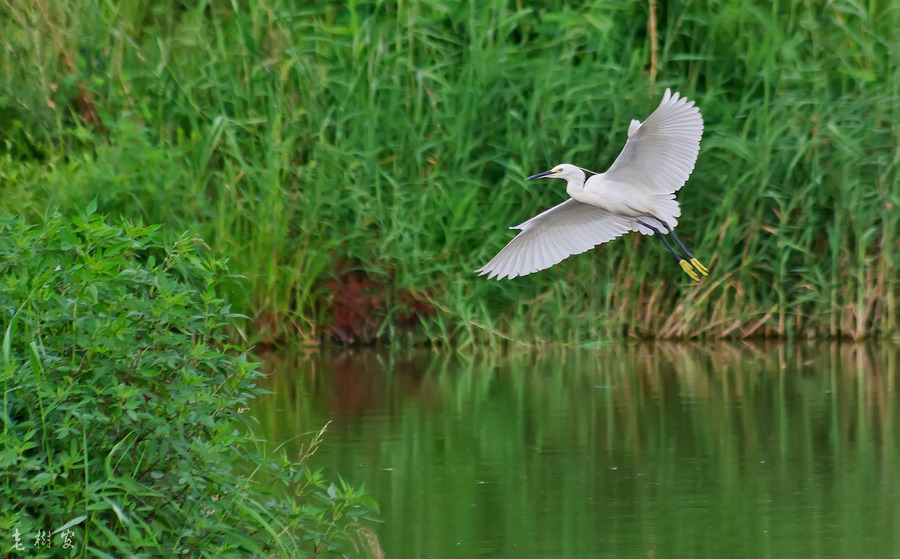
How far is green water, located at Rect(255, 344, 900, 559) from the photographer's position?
4.96m

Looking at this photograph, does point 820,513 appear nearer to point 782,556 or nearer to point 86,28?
point 782,556

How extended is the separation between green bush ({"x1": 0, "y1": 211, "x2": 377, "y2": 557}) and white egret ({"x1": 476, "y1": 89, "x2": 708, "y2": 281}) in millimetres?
2931

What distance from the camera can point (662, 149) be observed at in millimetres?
6520

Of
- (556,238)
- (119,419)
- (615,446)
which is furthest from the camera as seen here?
(556,238)

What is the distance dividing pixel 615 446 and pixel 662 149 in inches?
53.6

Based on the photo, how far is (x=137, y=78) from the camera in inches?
380

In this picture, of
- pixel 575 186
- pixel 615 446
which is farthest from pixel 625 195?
pixel 615 446

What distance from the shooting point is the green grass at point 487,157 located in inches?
348

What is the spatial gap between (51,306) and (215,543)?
753mm

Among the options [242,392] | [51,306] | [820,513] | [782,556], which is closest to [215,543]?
[242,392]

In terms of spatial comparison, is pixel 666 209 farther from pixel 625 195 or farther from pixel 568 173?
pixel 568 173

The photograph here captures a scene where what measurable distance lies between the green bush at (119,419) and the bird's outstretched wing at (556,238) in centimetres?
337

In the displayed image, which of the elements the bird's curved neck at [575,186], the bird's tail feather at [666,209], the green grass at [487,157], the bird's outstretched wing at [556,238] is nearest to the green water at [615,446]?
the green grass at [487,157]

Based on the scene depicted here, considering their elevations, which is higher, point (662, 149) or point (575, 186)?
point (662, 149)
